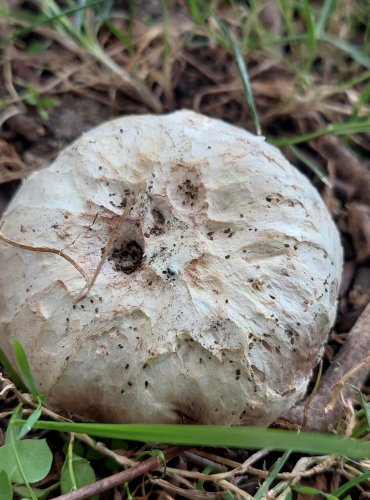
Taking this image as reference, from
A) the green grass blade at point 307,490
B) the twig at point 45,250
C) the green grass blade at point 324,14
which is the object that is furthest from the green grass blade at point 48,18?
the green grass blade at point 307,490

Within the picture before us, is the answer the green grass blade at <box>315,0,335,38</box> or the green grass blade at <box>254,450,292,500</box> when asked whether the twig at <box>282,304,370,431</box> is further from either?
the green grass blade at <box>315,0,335,38</box>

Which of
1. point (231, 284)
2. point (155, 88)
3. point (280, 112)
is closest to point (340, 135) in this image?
point (280, 112)

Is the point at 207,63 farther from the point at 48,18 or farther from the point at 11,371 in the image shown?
the point at 11,371

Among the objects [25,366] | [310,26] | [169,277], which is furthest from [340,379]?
[310,26]

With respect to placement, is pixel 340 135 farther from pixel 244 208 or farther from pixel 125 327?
pixel 125 327

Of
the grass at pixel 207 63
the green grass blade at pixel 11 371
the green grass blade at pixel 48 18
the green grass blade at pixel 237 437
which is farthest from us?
the grass at pixel 207 63

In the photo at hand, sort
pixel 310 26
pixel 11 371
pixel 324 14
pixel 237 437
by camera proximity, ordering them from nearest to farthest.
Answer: pixel 237 437 → pixel 11 371 → pixel 310 26 → pixel 324 14

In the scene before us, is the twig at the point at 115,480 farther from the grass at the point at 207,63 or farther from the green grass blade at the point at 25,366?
the grass at the point at 207,63
